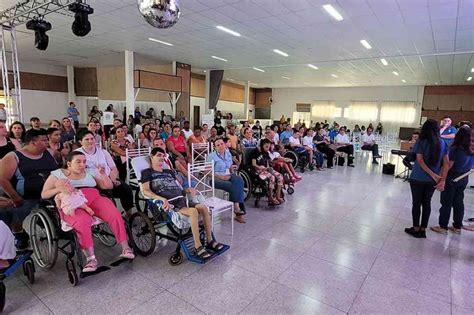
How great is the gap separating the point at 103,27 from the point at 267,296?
277 inches

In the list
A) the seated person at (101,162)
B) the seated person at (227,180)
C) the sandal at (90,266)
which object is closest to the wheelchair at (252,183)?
the seated person at (227,180)

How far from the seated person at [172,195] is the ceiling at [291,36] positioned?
3.55 metres

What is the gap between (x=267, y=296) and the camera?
6.71 ft

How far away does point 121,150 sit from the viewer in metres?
4.34

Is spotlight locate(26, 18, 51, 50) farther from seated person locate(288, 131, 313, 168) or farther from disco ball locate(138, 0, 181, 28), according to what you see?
seated person locate(288, 131, 313, 168)

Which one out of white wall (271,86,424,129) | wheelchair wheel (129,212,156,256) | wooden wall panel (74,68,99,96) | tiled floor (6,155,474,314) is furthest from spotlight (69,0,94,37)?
white wall (271,86,424,129)

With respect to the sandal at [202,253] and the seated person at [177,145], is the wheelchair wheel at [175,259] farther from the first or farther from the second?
the seated person at [177,145]

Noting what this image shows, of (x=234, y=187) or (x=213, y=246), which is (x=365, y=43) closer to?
(x=234, y=187)

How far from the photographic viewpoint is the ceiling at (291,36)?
16.5 feet

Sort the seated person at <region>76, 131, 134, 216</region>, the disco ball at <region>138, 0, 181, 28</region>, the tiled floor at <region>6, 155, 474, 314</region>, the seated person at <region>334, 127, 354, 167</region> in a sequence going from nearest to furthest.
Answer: the tiled floor at <region>6, 155, 474, 314</region> < the disco ball at <region>138, 0, 181, 28</region> < the seated person at <region>76, 131, 134, 216</region> < the seated person at <region>334, 127, 354, 167</region>

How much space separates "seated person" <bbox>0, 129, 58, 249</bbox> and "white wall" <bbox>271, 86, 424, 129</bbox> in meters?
18.1

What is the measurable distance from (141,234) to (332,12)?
5060 millimetres

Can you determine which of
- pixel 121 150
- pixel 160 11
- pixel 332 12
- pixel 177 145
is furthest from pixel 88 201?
pixel 332 12

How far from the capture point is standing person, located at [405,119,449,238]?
2.96 metres
